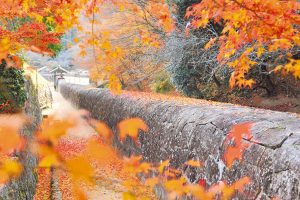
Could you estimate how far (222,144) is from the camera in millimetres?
4445

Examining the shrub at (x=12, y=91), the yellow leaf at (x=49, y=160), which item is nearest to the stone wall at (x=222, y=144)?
the yellow leaf at (x=49, y=160)

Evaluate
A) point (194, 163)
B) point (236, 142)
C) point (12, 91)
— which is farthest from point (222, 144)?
point (12, 91)

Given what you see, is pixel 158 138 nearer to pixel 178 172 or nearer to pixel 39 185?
pixel 178 172

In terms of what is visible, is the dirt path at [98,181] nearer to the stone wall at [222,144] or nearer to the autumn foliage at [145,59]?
the autumn foliage at [145,59]

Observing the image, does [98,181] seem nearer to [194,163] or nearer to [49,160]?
[194,163]

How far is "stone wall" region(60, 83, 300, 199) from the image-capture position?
3266 millimetres

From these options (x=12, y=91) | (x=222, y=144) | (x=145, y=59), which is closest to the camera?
(x=222, y=144)

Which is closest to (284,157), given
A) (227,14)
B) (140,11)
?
(227,14)

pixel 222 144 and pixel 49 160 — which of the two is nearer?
pixel 49 160

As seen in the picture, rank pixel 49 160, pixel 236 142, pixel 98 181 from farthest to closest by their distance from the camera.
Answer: pixel 98 181, pixel 236 142, pixel 49 160

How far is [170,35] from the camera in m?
12.4

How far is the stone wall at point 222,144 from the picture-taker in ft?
10.7

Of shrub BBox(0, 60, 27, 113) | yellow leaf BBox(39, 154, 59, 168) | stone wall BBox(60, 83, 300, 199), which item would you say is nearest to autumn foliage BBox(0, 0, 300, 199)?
yellow leaf BBox(39, 154, 59, 168)

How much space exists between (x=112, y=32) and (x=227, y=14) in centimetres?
937
